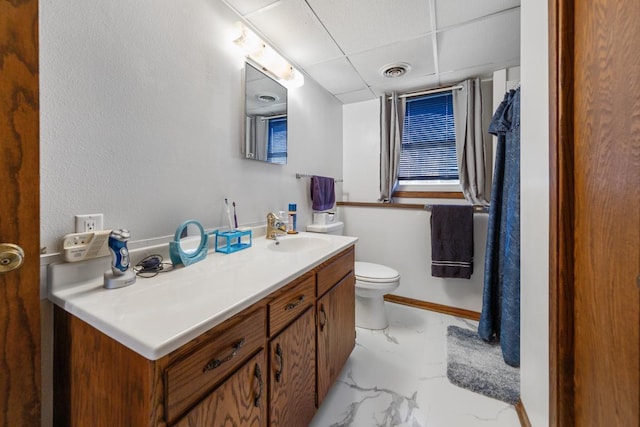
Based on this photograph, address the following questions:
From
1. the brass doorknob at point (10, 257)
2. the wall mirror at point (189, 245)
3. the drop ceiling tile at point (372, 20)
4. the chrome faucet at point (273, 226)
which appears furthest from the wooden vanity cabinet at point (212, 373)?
the drop ceiling tile at point (372, 20)

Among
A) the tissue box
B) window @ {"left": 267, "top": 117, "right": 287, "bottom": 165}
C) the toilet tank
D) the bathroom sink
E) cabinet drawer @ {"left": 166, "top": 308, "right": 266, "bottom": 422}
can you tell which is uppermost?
window @ {"left": 267, "top": 117, "right": 287, "bottom": 165}

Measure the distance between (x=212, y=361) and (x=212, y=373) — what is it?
0.11ft

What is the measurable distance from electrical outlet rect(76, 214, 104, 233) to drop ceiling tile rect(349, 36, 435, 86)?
182 centimetres

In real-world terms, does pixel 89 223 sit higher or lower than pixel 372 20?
lower

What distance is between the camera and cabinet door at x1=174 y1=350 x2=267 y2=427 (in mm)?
604

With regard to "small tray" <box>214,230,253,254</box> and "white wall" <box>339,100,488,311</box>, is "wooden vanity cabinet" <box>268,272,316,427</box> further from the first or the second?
"white wall" <box>339,100,488,311</box>

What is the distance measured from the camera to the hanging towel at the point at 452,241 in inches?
81.0

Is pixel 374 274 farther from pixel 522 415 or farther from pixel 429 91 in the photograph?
pixel 429 91

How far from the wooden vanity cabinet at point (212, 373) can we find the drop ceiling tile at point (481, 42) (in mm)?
1749

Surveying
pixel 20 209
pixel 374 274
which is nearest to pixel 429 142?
pixel 374 274

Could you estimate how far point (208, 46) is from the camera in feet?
4.10

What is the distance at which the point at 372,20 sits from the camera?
1.46 m

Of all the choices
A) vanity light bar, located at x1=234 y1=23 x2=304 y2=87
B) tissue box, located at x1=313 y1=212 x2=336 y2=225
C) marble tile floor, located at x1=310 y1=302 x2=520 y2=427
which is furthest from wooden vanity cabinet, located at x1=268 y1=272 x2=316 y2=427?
vanity light bar, located at x1=234 y1=23 x2=304 y2=87

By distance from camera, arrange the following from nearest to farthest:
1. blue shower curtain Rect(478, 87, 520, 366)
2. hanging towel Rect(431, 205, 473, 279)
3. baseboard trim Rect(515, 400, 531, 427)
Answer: baseboard trim Rect(515, 400, 531, 427)
blue shower curtain Rect(478, 87, 520, 366)
hanging towel Rect(431, 205, 473, 279)
